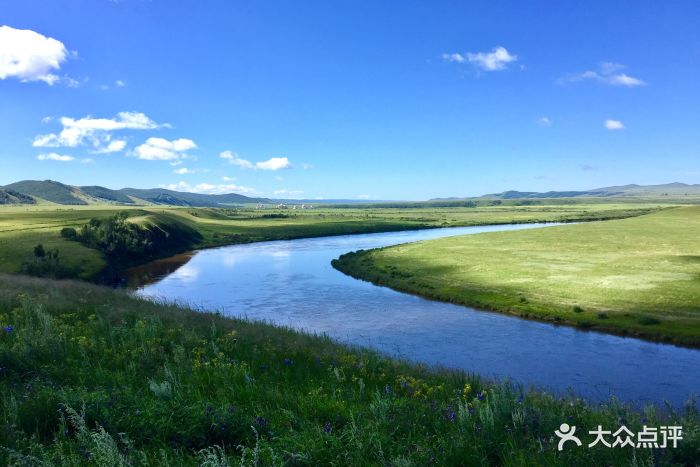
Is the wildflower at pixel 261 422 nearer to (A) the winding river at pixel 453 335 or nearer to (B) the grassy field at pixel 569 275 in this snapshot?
(A) the winding river at pixel 453 335

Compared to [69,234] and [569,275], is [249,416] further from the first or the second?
[69,234]

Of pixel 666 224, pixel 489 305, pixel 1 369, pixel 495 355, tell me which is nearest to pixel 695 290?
pixel 489 305

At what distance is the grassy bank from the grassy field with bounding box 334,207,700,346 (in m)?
42.0

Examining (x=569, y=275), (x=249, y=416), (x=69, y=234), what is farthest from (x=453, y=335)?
(x=69, y=234)

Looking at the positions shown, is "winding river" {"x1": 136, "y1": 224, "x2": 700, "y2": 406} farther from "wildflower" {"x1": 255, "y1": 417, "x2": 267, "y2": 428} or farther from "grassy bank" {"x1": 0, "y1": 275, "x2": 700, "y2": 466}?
"wildflower" {"x1": 255, "y1": 417, "x2": 267, "y2": 428}

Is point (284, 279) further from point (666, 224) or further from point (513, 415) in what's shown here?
point (666, 224)

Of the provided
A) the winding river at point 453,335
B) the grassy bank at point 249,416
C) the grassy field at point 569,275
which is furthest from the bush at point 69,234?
the grassy bank at point 249,416

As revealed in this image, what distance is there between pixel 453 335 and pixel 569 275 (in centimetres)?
3499

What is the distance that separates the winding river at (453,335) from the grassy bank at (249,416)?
7748mm

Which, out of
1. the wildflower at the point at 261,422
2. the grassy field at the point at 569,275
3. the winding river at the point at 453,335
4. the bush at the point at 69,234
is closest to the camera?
the wildflower at the point at 261,422

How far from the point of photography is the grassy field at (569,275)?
4688cm

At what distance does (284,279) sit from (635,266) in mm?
57942

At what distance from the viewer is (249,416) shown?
672 centimetres

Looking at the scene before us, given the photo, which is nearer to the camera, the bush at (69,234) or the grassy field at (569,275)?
the grassy field at (569,275)
